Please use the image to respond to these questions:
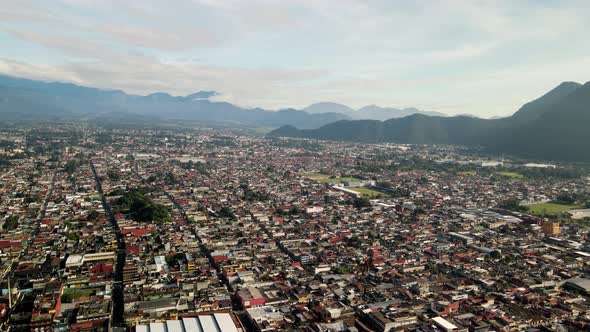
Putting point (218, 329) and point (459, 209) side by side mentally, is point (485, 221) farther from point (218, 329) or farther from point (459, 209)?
point (218, 329)

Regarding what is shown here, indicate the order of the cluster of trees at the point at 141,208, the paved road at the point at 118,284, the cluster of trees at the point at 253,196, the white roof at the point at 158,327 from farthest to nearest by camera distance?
the cluster of trees at the point at 253,196
the cluster of trees at the point at 141,208
the paved road at the point at 118,284
the white roof at the point at 158,327

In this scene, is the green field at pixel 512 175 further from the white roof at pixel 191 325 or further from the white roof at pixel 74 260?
the white roof at pixel 74 260

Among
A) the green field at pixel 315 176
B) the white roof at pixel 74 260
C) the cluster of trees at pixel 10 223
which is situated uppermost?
the green field at pixel 315 176

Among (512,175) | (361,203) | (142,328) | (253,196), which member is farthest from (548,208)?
(142,328)

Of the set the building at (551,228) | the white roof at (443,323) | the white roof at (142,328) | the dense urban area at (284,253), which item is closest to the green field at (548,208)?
the dense urban area at (284,253)

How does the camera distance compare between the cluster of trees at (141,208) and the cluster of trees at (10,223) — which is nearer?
the cluster of trees at (10,223)

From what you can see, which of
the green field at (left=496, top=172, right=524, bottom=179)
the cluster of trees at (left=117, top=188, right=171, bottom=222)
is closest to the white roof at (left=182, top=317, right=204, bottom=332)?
the cluster of trees at (left=117, top=188, right=171, bottom=222)
